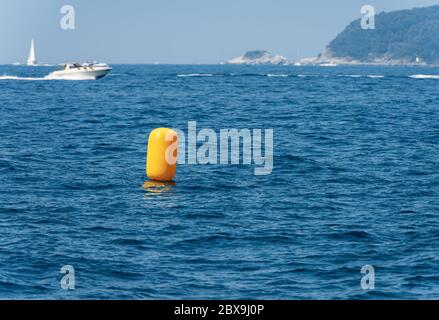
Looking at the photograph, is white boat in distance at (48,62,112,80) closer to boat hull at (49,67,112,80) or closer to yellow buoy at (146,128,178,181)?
boat hull at (49,67,112,80)

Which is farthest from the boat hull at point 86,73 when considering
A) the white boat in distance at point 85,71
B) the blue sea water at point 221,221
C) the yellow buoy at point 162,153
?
the yellow buoy at point 162,153

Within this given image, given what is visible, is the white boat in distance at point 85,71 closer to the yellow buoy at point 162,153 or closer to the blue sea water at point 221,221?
the blue sea water at point 221,221

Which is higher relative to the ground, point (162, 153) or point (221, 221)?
point (162, 153)

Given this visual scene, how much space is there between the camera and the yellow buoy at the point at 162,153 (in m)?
28.5

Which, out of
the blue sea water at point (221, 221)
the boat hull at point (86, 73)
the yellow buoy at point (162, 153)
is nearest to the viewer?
the blue sea water at point (221, 221)

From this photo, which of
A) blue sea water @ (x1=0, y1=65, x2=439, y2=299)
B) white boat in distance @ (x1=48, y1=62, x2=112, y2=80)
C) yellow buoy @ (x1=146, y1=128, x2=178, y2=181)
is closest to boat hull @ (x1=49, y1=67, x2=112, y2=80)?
white boat in distance @ (x1=48, y1=62, x2=112, y2=80)

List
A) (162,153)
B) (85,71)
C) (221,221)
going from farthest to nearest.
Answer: (85,71)
(162,153)
(221,221)

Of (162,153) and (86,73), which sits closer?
(162,153)

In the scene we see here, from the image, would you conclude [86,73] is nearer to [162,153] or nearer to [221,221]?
[162,153]

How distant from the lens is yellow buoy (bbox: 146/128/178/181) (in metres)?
28.5

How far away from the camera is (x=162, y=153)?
2872 centimetres

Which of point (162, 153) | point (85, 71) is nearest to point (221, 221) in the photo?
point (162, 153)

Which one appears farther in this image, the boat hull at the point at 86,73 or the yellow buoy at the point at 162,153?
the boat hull at the point at 86,73
